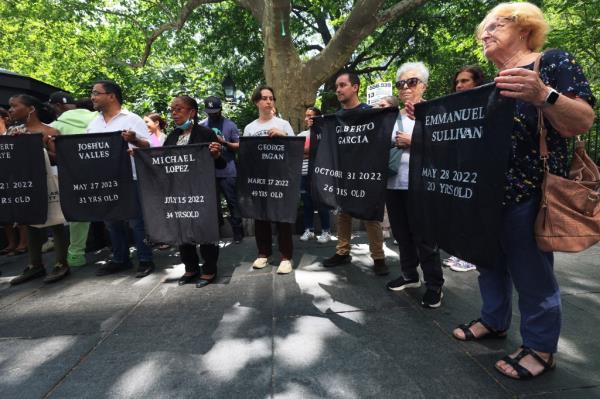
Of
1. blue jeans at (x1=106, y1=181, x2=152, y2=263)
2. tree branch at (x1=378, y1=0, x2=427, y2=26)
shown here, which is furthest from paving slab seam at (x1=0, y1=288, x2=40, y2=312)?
tree branch at (x1=378, y1=0, x2=427, y2=26)

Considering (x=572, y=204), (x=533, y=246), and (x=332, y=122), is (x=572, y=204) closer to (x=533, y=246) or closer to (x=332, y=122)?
(x=533, y=246)

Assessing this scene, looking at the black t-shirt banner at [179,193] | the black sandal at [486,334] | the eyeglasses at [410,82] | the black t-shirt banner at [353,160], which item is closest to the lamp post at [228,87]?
the black t-shirt banner at [179,193]

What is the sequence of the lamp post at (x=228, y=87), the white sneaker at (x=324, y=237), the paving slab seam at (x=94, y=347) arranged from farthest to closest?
the lamp post at (x=228, y=87) < the white sneaker at (x=324, y=237) < the paving slab seam at (x=94, y=347)

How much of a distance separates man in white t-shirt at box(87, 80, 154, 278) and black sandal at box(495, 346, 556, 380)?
12.5 ft

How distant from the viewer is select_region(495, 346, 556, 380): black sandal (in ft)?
6.85

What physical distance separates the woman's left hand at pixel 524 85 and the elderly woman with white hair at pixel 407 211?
981 mm

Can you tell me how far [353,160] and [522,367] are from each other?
6.36ft

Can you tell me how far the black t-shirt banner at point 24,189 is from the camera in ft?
13.5

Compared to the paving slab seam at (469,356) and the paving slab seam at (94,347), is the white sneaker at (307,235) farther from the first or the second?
the paving slab seam at (469,356)

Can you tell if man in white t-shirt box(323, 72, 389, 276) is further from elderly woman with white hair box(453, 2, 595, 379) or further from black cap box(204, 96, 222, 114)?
black cap box(204, 96, 222, 114)

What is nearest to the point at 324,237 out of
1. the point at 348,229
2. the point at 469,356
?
the point at 348,229

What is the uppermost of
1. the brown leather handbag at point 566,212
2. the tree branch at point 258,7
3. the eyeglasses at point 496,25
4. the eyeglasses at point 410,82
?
the tree branch at point 258,7

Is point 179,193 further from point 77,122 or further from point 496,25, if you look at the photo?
point 496,25

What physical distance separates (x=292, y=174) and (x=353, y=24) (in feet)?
15.6
